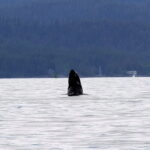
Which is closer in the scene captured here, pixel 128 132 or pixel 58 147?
pixel 58 147

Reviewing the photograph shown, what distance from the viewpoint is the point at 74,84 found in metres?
57.3

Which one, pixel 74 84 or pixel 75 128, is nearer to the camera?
pixel 75 128

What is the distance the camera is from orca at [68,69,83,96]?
56.7 metres

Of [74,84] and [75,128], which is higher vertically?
[74,84]

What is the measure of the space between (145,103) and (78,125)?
17485mm

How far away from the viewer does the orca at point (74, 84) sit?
5666 cm

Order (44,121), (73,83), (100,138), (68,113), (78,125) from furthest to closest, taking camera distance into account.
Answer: (73,83), (68,113), (44,121), (78,125), (100,138)

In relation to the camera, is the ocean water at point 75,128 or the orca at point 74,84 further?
the orca at point 74,84

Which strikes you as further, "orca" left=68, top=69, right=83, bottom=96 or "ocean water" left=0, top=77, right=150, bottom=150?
"orca" left=68, top=69, right=83, bottom=96

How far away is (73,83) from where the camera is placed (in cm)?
5684

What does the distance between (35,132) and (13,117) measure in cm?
812

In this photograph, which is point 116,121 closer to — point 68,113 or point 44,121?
point 44,121

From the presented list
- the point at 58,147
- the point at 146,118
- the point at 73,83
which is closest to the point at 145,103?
the point at 73,83

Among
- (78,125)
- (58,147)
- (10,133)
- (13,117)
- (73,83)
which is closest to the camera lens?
(58,147)
